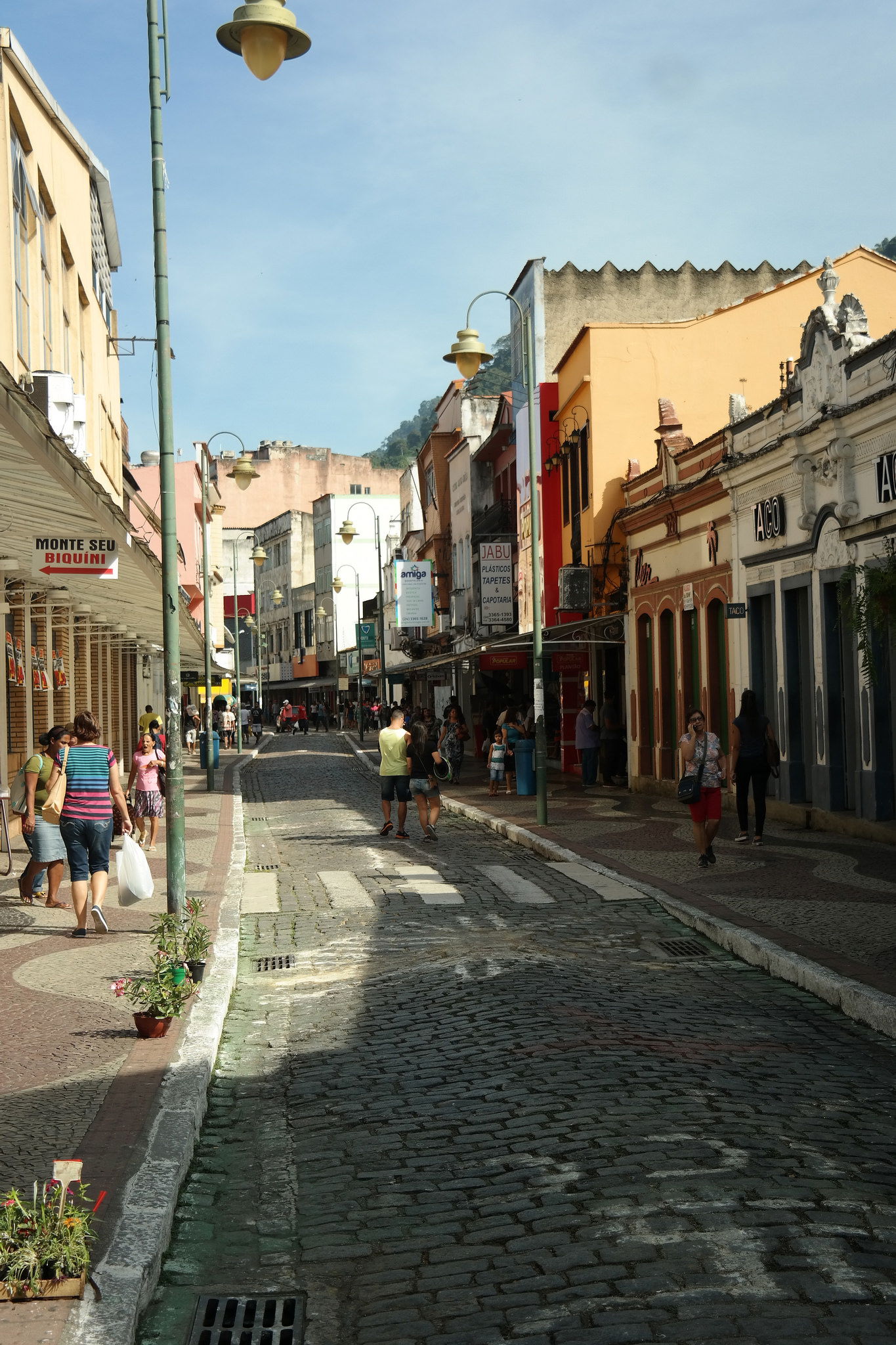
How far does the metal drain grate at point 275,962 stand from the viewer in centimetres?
1038

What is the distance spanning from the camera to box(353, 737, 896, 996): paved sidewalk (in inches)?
399

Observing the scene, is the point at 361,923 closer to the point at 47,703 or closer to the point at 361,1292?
the point at 361,1292

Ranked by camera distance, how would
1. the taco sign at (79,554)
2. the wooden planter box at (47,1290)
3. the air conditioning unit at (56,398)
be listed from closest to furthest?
the wooden planter box at (47,1290)
the taco sign at (79,554)
the air conditioning unit at (56,398)

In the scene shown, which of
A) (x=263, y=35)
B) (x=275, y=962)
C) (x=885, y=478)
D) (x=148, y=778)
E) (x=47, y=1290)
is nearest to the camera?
(x=47, y=1290)

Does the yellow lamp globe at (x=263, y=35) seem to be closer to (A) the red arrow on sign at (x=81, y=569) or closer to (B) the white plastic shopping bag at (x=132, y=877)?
(B) the white plastic shopping bag at (x=132, y=877)

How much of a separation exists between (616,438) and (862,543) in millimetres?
11547

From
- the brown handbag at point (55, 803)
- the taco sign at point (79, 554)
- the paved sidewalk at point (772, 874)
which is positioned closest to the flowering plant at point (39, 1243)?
the paved sidewalk at point (772, 874)

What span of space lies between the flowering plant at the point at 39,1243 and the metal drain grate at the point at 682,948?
6.79 metres

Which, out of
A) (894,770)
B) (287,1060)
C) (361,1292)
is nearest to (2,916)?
(287,1060)

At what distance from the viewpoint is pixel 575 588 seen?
27844 mm

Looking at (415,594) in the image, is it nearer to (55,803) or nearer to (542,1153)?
(55,803)

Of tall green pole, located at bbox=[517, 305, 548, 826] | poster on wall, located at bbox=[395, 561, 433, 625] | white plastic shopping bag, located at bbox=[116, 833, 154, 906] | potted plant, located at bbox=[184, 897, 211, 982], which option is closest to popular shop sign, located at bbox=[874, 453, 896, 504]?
tall green pole, located at bbox=[517, 305, 548, 826]

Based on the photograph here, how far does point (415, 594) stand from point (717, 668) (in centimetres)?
2689

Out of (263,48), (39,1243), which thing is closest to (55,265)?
(263,48)
